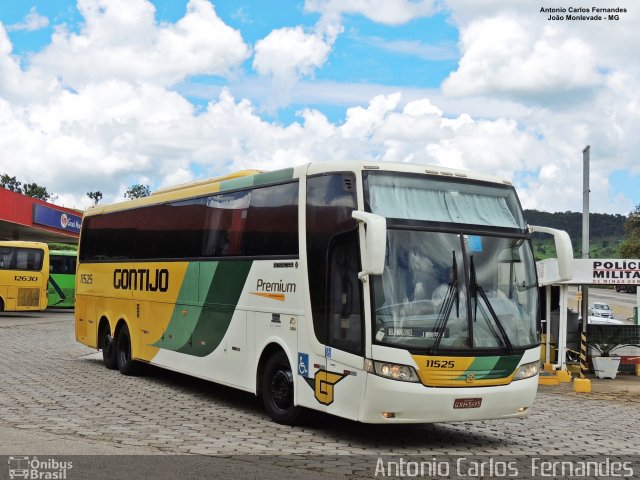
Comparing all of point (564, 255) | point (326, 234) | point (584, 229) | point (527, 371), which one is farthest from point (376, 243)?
point (584, 229)

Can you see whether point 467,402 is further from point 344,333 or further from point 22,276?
point 22,276

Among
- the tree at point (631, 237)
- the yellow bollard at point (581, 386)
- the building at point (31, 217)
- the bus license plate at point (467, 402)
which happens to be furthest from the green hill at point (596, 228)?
the bus license plate at point (467, 402)

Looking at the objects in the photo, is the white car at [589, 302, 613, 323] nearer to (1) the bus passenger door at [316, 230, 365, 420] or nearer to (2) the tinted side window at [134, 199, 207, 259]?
(2) the tinted side window at [134, 199, 207, 259]

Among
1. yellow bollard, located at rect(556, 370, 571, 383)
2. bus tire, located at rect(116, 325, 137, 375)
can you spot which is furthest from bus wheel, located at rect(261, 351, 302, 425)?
Answer: yellow bollard, located at rect(556, 370, 571, 383)

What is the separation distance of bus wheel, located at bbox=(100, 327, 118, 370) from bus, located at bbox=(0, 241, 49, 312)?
65.4ft

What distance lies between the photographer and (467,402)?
9570 mm

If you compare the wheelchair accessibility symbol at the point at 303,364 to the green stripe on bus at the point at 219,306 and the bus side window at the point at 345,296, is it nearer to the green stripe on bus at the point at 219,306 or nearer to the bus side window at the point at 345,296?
the bus side window at the point at 345,296

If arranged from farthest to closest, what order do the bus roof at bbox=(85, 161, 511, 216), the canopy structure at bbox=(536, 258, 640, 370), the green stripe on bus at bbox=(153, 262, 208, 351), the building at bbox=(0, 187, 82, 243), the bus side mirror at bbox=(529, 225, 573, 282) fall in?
the building at bbox=(0, 187, 82, 243), the canopy structure at bbox=(536, 258, 640, 370), the green stripe on bus at bbox=(153, 262, 208, 351), the bus side mirror at bbox=(529, 225, 573, 282), the bus roof at bbox=(85, 161, 511, 216)

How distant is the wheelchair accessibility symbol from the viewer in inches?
413

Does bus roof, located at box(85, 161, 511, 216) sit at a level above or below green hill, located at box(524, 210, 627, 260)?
below

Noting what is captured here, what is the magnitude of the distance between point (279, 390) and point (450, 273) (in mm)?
2974

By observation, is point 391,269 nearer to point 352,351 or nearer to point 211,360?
point 352,351

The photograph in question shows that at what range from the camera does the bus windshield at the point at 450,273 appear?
9.42 m

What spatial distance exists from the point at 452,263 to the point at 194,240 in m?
5.58
